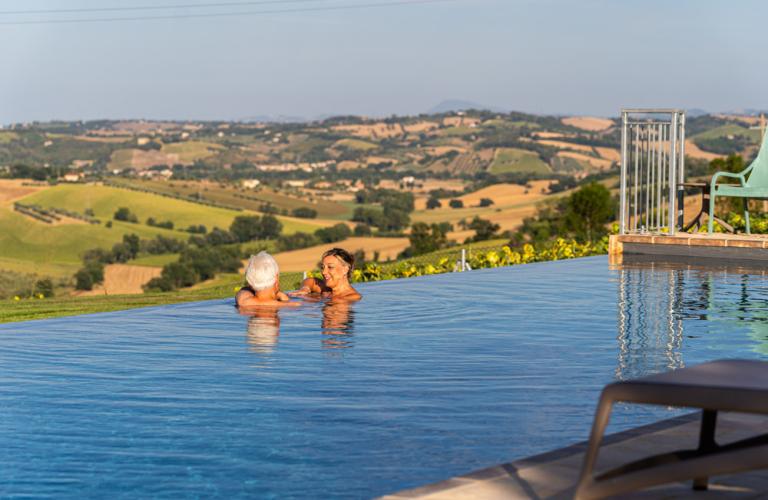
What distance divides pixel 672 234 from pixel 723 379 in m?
8.96

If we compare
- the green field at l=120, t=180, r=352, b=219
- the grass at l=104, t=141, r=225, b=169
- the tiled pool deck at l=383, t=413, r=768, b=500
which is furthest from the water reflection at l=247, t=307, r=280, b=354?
the grass at l=104, t=141, r=225, b=169

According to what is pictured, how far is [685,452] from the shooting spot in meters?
3.00

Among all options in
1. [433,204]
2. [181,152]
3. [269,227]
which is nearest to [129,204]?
[269,227]

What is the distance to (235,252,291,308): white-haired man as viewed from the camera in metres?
8.56

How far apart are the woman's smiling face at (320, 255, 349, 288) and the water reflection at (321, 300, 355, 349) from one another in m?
0.17

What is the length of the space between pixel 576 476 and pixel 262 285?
5.55 meters

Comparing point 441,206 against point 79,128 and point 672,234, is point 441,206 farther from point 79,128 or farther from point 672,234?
point 672,234

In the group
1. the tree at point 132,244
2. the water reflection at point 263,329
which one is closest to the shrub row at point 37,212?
the tree at point 132,244

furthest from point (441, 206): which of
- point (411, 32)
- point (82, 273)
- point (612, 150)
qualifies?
point (82, 273)

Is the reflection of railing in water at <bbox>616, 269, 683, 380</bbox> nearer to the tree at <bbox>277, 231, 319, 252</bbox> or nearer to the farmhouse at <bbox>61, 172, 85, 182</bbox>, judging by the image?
the tree at <bbox>277, 231, 319, 252</bbox>

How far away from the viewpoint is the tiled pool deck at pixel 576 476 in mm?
3084

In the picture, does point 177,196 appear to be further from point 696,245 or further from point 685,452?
point 685,452

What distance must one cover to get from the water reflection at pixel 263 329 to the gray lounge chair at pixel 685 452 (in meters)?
3.84

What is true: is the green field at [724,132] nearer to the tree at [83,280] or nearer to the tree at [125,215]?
the tree at [125,215]
